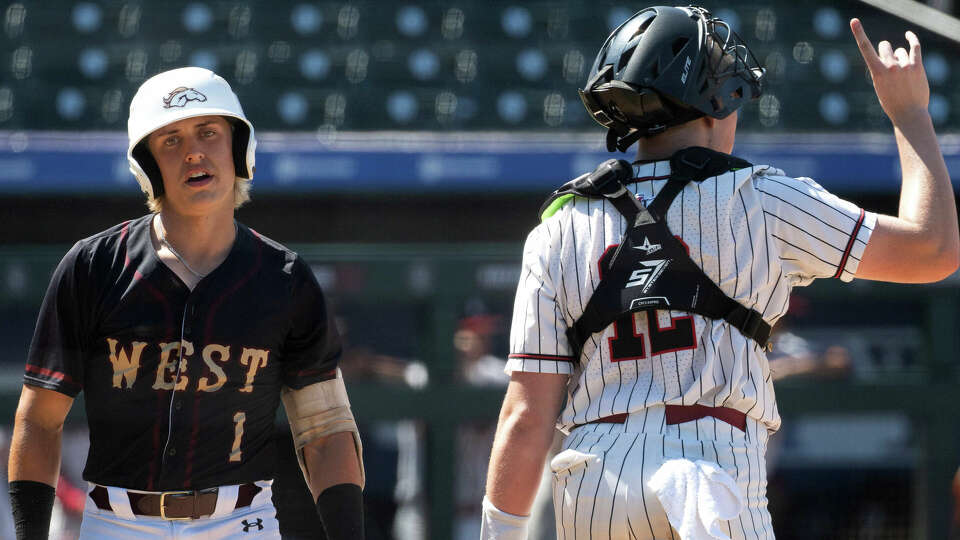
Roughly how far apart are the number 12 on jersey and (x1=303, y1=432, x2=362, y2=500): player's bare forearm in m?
0.72

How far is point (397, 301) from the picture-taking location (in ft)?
17.3

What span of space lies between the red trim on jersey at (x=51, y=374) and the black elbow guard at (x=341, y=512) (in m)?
0.50

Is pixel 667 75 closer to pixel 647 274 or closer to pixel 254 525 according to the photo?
pixel 647 274

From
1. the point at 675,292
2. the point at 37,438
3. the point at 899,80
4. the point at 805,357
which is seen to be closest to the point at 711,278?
the point at 675,292

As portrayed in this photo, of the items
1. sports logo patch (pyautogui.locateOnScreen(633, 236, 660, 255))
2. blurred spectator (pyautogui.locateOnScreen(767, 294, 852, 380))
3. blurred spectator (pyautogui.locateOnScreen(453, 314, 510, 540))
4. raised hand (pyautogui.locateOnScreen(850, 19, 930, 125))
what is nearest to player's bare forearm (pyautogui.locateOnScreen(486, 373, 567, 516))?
sports logo patch (pyautogui.locateOnScreen(633, 236, 660, 255))

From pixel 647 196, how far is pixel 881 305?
12.9 ft

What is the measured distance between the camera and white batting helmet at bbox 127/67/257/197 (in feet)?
7.16

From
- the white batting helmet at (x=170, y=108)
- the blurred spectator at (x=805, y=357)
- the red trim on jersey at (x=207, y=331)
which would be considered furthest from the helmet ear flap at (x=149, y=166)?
the blurred spectator at (x=805, y=357)

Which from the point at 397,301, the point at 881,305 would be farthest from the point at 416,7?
the point at 881,305

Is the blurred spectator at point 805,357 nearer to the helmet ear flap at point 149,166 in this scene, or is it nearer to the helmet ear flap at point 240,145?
the helmet ear flap at point 240,145

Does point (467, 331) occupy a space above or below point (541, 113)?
below

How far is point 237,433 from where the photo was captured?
7.07 ft

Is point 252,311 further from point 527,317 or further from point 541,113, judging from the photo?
point 541,113

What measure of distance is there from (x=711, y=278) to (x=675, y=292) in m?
0.06
